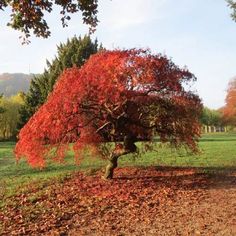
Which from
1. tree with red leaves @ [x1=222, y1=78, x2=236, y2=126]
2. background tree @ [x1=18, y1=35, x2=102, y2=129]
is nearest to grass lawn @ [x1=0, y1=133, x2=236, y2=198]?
background tree @ [x1=18, y1=35, x2=102, y2=129]

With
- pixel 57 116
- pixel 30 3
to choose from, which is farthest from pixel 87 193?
pixel 30 3

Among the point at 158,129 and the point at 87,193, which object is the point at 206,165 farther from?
the point at 87,193

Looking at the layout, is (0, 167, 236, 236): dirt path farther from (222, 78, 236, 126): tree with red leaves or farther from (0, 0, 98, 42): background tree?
(222, 78, 236, 126): tree with red leaves

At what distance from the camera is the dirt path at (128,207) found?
29.6 ft

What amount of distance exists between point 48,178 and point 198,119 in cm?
596

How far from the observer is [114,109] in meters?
14.2

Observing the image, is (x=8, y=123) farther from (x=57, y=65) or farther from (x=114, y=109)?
(x=114, y=109)

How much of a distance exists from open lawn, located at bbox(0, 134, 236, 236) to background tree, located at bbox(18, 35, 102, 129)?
3023 centimetres

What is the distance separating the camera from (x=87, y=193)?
12672 mm

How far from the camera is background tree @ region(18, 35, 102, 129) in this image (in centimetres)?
4762

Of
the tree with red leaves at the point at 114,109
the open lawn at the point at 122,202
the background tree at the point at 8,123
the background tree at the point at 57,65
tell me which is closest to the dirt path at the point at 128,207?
the open lawn at the point at 122,202

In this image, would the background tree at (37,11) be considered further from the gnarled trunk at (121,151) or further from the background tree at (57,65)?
the background tree at (57,65)

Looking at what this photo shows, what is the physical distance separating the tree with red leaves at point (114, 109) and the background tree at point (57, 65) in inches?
1292

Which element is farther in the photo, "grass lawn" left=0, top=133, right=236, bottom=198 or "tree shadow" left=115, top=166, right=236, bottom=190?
"grass lawn" left=0, top=133, right=236, bottom=198
